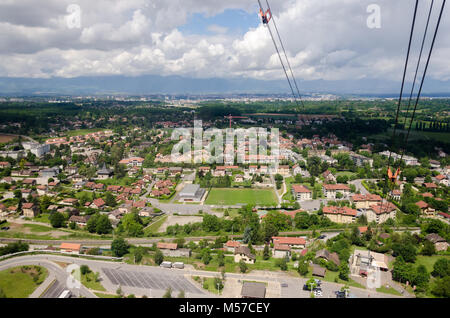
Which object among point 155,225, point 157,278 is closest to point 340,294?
point 157,278

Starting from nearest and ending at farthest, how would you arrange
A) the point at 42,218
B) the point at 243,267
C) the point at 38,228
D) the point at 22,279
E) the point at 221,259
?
the point at 22,279
the point at 243,267
the point at 221,259
the point at 38,228
the point at 42,218

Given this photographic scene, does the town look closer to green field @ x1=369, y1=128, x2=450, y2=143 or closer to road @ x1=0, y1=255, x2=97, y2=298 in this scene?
road @ x1=0, y1=255, x2=97, y2=298

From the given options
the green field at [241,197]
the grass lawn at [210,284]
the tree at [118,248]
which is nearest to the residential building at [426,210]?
the green field at [241,197]

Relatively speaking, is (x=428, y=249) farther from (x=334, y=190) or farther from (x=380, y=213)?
(x=334, y=190)

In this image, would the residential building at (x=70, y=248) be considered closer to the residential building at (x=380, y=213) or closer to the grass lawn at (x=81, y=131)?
the residential building at (x=380, y=213)
